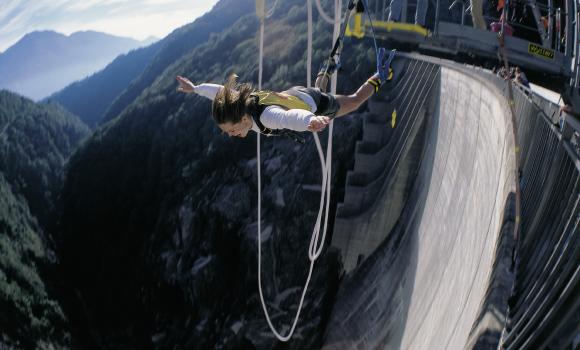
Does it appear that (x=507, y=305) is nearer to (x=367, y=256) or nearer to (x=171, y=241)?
(x=367, y=256)

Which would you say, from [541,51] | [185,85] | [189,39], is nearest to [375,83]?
[185,85]

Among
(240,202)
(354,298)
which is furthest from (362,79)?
(354,298)

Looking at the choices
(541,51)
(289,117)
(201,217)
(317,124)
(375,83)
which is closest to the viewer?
(317,124)

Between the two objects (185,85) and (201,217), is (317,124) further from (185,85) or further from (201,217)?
(201,217)

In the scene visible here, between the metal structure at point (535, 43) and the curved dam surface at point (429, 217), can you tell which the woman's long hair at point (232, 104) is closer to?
the curved dam surface at point (429, 217)

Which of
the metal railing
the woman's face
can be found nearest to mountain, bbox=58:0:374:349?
the metal railing

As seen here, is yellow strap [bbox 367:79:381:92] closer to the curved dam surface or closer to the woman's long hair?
the curved dam surface

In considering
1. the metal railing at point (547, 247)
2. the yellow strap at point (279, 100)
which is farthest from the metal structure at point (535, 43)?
the yellow strap at point (279, 100)
